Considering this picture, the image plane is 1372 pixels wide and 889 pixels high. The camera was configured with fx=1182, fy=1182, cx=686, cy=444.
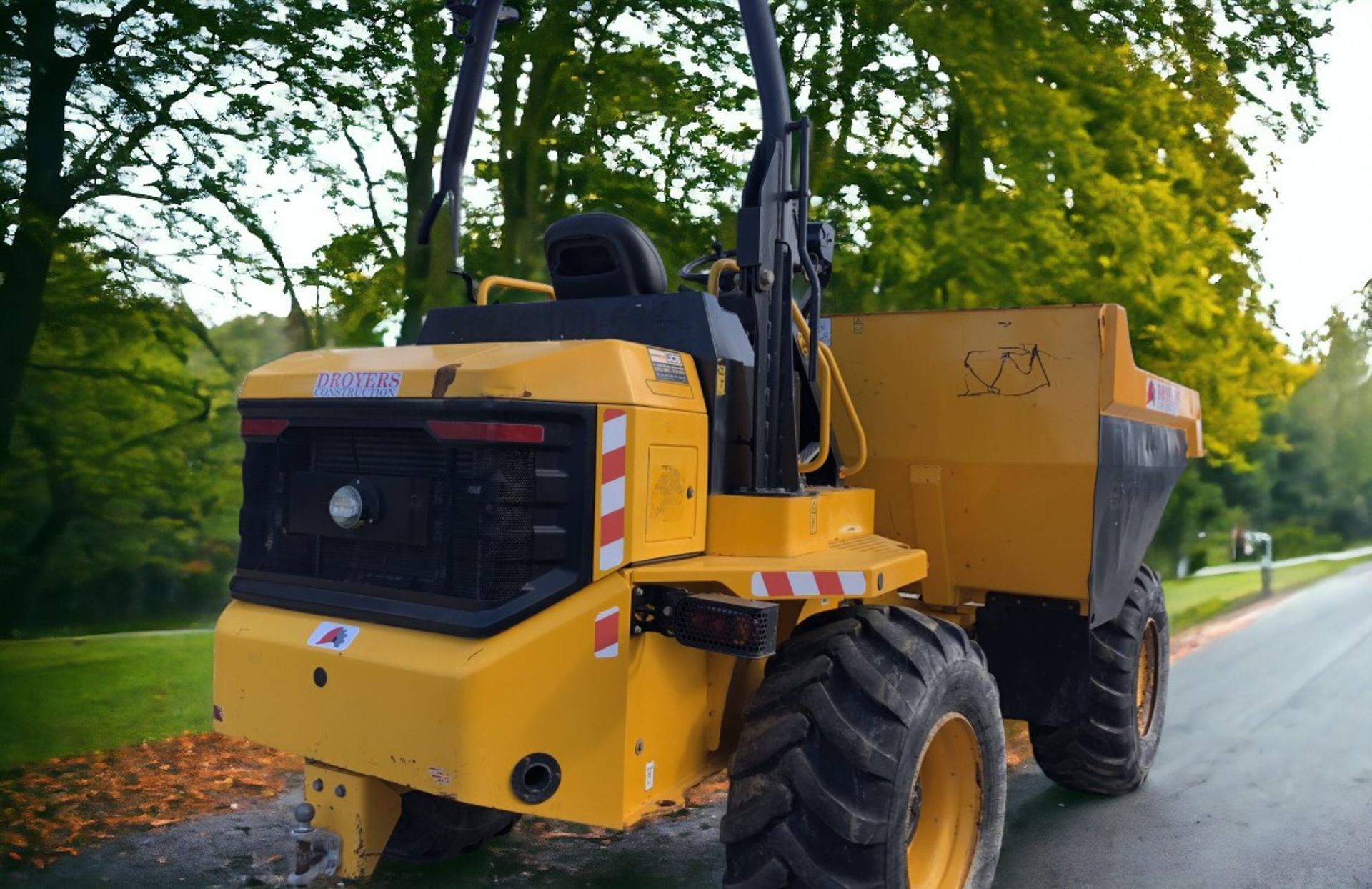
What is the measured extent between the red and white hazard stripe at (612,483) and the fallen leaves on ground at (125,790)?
3.56m

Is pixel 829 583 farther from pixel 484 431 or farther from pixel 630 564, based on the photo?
pixel 484 431

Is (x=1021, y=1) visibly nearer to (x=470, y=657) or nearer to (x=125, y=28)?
(x=125, y=28)

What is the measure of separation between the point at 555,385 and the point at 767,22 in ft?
4.81

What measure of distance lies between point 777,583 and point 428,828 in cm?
191

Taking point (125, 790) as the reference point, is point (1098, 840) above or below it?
above

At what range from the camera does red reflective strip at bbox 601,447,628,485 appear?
3.31m

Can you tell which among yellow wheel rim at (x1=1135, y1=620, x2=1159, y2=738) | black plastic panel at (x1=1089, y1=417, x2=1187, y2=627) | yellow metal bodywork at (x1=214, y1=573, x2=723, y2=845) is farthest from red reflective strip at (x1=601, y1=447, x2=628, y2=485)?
yellow wheel rim at (x1=1135, y1=620, x2=1159, y2=738)

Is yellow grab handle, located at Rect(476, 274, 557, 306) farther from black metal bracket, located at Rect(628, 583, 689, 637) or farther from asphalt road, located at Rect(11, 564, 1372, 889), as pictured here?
asphalt road, located at Rect(11, 564, 1372, 889)

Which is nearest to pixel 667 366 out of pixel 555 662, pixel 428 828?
pixel 555 662

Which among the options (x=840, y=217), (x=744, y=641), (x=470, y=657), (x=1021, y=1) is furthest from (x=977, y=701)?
(x=1021, y=1)

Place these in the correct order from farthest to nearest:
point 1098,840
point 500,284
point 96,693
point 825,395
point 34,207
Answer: point 96,693 → point 34,207 → point 1098,840 → point 500,284 → point 825,395

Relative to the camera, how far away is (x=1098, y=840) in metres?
5.39

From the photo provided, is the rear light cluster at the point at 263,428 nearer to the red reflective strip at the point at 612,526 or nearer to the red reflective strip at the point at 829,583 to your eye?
the red reflective strip at the point at 612,526

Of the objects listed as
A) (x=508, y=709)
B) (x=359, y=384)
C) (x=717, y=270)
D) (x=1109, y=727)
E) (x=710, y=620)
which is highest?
(x=717, y=270)
